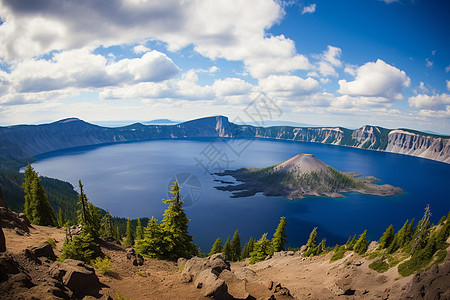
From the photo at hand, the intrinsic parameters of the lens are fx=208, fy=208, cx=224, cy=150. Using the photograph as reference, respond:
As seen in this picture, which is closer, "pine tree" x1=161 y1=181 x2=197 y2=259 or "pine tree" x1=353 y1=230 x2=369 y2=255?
"pine tree" x1=161 y1=181 x2=197 y2=259

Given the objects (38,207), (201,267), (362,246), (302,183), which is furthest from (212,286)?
(302,183)

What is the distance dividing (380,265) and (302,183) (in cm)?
14190

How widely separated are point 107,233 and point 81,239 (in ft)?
97.8

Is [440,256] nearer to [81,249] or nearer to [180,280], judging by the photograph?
[180,280]

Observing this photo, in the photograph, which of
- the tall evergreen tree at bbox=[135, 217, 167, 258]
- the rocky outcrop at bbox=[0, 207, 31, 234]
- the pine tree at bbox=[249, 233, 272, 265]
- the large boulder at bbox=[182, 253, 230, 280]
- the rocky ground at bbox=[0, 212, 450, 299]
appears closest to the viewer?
the rocky ground at bbox=[0, 212, 450, 299]

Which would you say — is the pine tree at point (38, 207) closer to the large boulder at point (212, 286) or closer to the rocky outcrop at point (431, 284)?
the large boulder at point (212, 286)

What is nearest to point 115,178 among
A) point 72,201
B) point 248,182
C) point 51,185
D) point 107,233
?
point 51,185

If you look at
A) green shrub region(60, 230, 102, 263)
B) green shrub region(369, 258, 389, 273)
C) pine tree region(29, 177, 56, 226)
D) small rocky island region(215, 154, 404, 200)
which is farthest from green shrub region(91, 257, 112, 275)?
small rocky island region(215, 154, 404, 200)

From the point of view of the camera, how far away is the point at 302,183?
165 metres

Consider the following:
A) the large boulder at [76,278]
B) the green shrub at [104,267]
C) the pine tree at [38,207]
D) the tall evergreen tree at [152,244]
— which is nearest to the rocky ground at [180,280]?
the large boulder at [76,278]

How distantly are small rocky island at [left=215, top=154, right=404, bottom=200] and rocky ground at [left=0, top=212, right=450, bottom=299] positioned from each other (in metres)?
114

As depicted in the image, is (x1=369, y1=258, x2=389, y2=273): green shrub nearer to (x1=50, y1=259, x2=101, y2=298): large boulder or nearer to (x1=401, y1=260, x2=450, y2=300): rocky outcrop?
(x1=401, y1=260, x2=450, y2=300): rocky outcrop

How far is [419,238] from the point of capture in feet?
85.8

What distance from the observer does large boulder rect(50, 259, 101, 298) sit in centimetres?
1385
